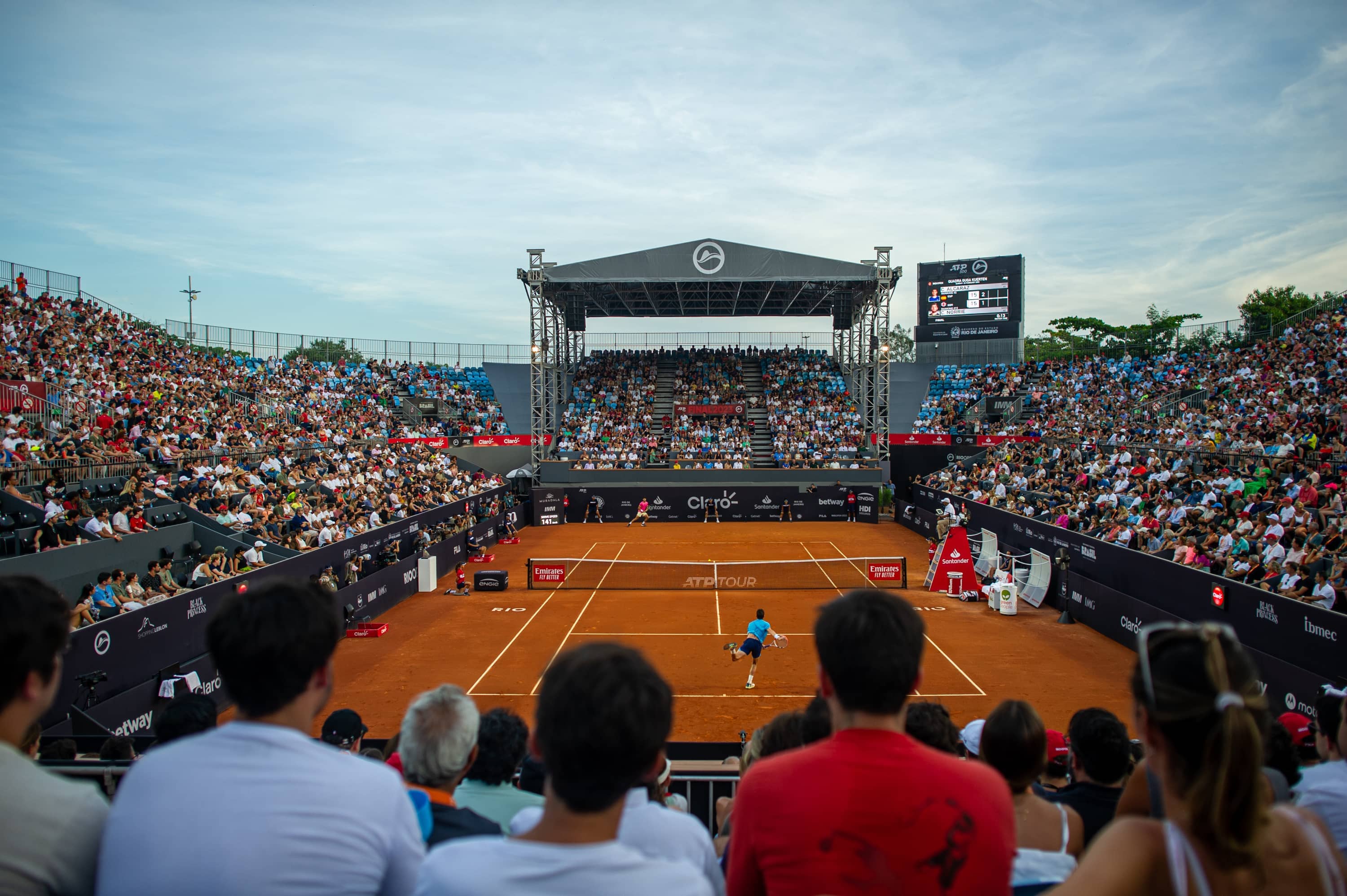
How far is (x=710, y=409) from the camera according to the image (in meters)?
50.3

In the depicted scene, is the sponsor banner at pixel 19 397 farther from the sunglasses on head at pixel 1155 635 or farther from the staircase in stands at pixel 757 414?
the staircase in stands at pixel 757 414

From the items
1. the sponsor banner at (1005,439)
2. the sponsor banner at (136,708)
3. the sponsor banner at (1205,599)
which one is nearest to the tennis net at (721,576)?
the sponsor banner at (1205,599)

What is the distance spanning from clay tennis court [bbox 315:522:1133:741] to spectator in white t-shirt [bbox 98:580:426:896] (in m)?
6.28

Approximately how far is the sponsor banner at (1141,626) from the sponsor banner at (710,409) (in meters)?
30.7

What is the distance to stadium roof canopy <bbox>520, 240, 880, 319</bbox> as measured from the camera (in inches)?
1592

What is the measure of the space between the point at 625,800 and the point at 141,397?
1155 inches

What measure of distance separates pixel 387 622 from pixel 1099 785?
19.8m

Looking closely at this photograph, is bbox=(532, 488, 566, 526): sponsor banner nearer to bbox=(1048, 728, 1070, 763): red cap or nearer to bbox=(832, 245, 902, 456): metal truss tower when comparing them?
bbox=(832, 245, 902, 456): metal truss tower

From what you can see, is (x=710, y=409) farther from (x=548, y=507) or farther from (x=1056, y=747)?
(x=1056, y=747)

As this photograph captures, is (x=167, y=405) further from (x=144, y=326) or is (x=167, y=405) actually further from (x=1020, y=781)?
(x=1020, y=781)

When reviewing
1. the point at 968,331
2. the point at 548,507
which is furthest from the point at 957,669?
the point at 968,331

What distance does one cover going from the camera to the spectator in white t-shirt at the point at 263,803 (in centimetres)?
191

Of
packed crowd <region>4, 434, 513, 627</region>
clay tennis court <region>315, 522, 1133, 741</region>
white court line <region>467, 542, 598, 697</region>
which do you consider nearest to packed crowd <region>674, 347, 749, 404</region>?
packed crowd <region>4, 434, 513, 627</region>

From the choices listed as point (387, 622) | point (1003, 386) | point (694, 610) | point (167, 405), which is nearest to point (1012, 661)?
point (694, 610)
